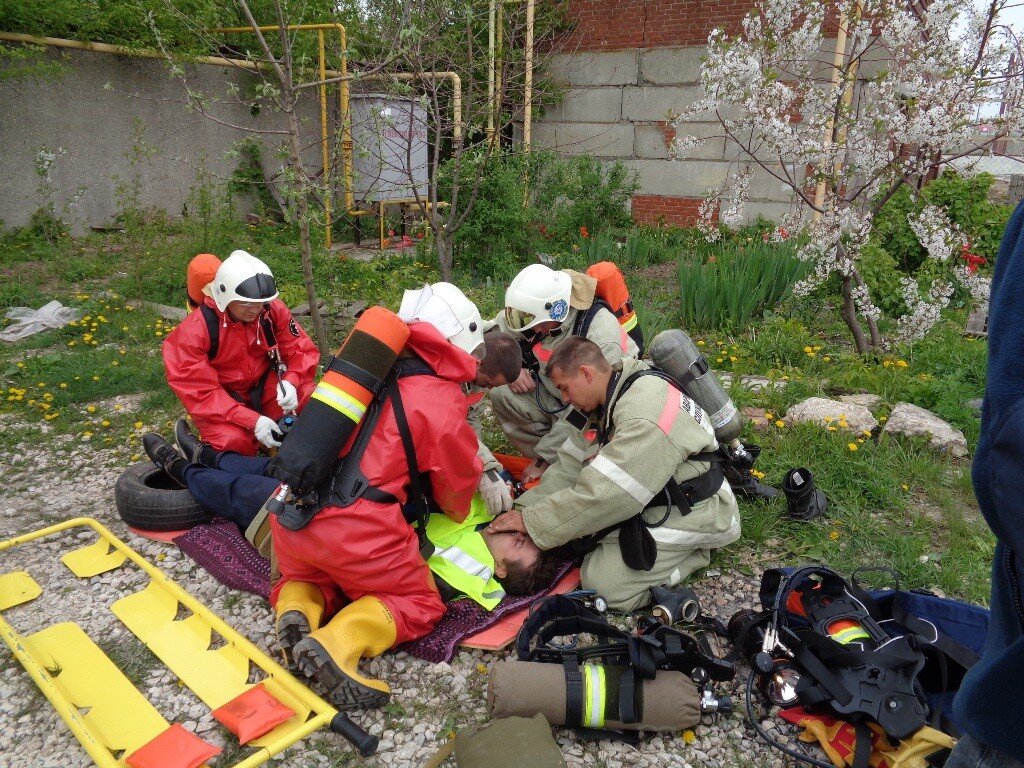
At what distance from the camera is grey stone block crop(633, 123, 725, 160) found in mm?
10250

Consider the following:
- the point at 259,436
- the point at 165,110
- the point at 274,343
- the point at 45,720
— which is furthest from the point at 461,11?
the point at 165,110

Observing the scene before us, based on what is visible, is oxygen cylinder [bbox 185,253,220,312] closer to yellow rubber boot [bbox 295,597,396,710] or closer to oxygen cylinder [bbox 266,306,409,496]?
oxygen cylinder [bbox 266,306,409,496]

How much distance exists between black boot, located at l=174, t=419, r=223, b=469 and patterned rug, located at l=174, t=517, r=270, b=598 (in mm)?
322

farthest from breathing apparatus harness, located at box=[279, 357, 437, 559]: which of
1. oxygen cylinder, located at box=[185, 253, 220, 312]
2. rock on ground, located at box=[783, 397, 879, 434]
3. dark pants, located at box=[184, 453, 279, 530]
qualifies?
rock on ground, located at box=[783, 397, 879, 434]

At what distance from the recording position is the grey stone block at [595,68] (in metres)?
10.9

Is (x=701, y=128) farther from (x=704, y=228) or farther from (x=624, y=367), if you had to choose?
(x=624, y=367)

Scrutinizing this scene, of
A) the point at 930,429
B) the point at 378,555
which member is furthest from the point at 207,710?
the point at 930,429

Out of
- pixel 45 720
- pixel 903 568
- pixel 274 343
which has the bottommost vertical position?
pixel 45 720

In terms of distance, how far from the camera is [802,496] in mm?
3826

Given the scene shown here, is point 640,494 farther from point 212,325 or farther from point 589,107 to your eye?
point 589,107

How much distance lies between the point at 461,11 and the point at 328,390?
4739 mm

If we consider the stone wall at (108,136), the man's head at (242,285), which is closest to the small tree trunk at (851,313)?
the man's head at (242,285)

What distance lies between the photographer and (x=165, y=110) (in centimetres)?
1090

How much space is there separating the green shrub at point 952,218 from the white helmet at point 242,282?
664 cm
